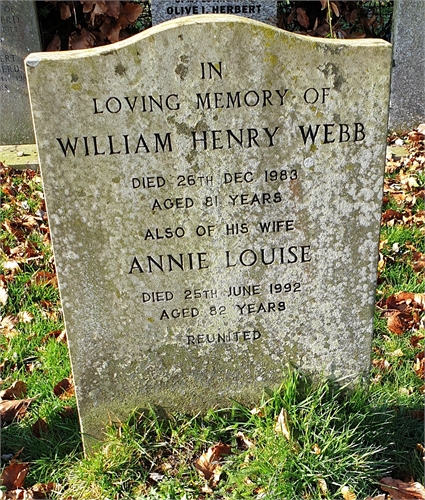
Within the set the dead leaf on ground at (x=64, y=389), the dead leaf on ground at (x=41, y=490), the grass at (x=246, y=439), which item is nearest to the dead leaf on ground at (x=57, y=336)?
the grass at (x=246, y=439)

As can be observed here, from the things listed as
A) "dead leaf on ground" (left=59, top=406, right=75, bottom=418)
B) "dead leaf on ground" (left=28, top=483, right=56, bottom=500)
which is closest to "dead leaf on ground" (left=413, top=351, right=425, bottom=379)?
"dead leaf on ground" (left=59, top=406, right=75, bottom=418)

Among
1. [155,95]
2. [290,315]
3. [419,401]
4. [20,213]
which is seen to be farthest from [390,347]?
[20,213]

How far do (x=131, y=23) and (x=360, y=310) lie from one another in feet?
14.6

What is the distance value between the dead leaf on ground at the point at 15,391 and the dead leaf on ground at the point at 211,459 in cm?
105

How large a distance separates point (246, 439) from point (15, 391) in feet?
4.05

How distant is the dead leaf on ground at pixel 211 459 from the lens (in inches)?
97.1

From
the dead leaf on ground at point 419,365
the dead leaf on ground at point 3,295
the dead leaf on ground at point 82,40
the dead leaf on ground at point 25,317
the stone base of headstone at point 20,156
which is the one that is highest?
the dead leaf on ground at point 82,40

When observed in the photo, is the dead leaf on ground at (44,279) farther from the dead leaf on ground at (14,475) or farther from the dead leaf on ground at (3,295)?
the dead leaf on ground at (14,475)

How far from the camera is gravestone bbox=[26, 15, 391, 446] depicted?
82.7 inches

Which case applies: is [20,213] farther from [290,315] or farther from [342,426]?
[342,426]

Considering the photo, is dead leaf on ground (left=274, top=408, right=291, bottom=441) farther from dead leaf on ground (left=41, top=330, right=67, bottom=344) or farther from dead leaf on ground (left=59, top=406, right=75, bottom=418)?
dead leaf on ground (left=41, top=330, right=67, bottom=344)

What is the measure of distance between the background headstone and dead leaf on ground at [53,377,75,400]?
15.9ft

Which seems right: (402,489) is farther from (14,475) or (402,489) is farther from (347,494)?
(14,475)

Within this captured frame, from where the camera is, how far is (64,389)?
299 centimetres
